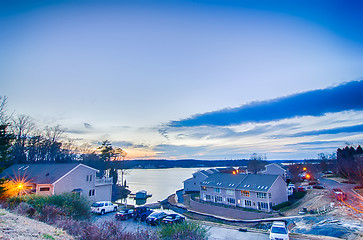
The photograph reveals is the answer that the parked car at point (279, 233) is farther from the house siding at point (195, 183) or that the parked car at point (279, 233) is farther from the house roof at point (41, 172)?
the house siding at point (195, 183)

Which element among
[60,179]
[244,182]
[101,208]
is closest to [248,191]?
[244,182]

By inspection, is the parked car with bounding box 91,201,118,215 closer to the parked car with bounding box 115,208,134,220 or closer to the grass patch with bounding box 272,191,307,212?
the parked car with bounding box 115,208,134,220

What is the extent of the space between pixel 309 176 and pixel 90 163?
6758 cm

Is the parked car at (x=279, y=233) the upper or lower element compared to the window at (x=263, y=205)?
upper

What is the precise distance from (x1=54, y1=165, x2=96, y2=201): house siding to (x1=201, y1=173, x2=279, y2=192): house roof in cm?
2551

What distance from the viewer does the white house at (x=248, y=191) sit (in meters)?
37.5

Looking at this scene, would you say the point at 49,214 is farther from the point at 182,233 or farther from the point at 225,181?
the point at 225,181

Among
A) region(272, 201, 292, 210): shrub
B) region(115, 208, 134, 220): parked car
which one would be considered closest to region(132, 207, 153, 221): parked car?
region(115, 208, 134, 220): parked car

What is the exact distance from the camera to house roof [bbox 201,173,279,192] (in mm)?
38750

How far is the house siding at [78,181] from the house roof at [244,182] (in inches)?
1004

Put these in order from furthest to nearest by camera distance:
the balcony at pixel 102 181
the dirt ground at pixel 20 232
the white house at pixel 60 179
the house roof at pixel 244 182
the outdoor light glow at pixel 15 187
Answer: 1. the house roof at pixel 244 182
2. the balcony at pixel 102 181
3. the white house at pixel 60 179
4. the outdoor light glow at pixel 15 187
5. the dirt ground at pixel 20 232

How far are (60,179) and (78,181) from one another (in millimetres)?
2678

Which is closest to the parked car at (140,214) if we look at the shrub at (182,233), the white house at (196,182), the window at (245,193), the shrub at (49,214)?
the shrub at (49,214)

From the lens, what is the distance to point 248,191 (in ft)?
131
